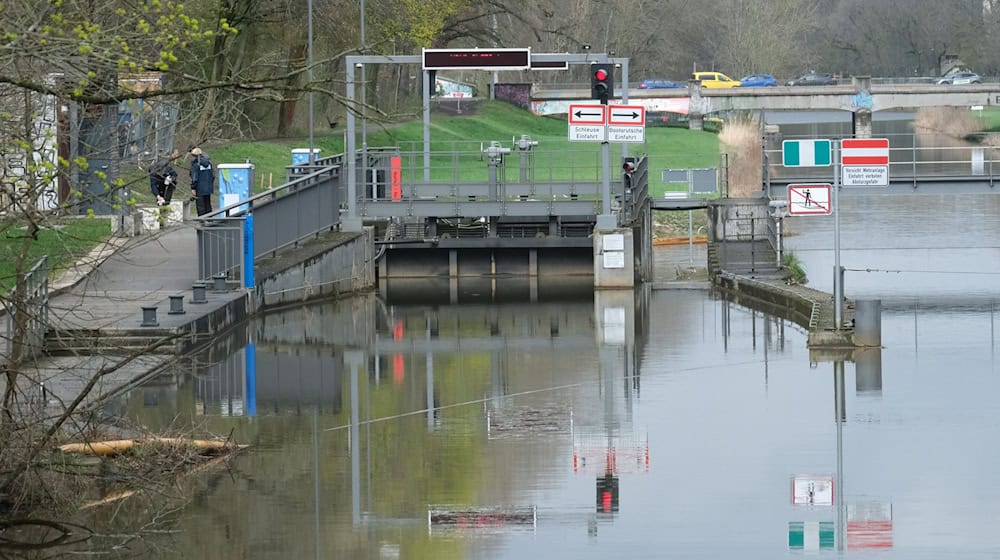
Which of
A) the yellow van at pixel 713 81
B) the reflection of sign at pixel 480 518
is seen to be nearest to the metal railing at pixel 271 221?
the reflection of sign at pixel 480 518

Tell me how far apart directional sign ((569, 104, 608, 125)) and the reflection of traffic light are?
59.4ft

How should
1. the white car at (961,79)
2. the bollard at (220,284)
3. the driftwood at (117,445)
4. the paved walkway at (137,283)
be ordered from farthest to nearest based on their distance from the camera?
1. the white car at (961,79)
2. the bollard at (220,284)
3. the paved walkway at (137,283)
4. the driftwood at (117,445)

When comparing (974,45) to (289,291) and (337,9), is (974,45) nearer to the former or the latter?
(337,9)

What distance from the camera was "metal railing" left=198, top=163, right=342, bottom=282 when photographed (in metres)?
29.7

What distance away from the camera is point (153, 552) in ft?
44.7

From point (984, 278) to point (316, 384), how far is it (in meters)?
20.7

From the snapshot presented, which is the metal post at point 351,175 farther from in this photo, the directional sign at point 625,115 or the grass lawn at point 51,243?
the directional sign at point 625,115

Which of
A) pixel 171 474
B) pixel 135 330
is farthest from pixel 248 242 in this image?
pixel 171 474

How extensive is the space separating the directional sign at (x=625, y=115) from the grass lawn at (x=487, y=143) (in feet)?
12.5

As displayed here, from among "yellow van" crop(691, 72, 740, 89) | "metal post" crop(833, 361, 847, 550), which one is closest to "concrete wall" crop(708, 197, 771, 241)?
"metal post" crop(833, 361, 847, 550)

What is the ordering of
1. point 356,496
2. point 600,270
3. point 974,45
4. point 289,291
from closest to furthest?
point 356,496 < point 289,291 < point 600,270 < point 974,45

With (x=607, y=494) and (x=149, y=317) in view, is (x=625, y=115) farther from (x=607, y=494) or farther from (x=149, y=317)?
(x=607, y=494)

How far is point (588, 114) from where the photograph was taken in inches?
1339

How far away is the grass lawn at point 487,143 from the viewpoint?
50.5 metres
